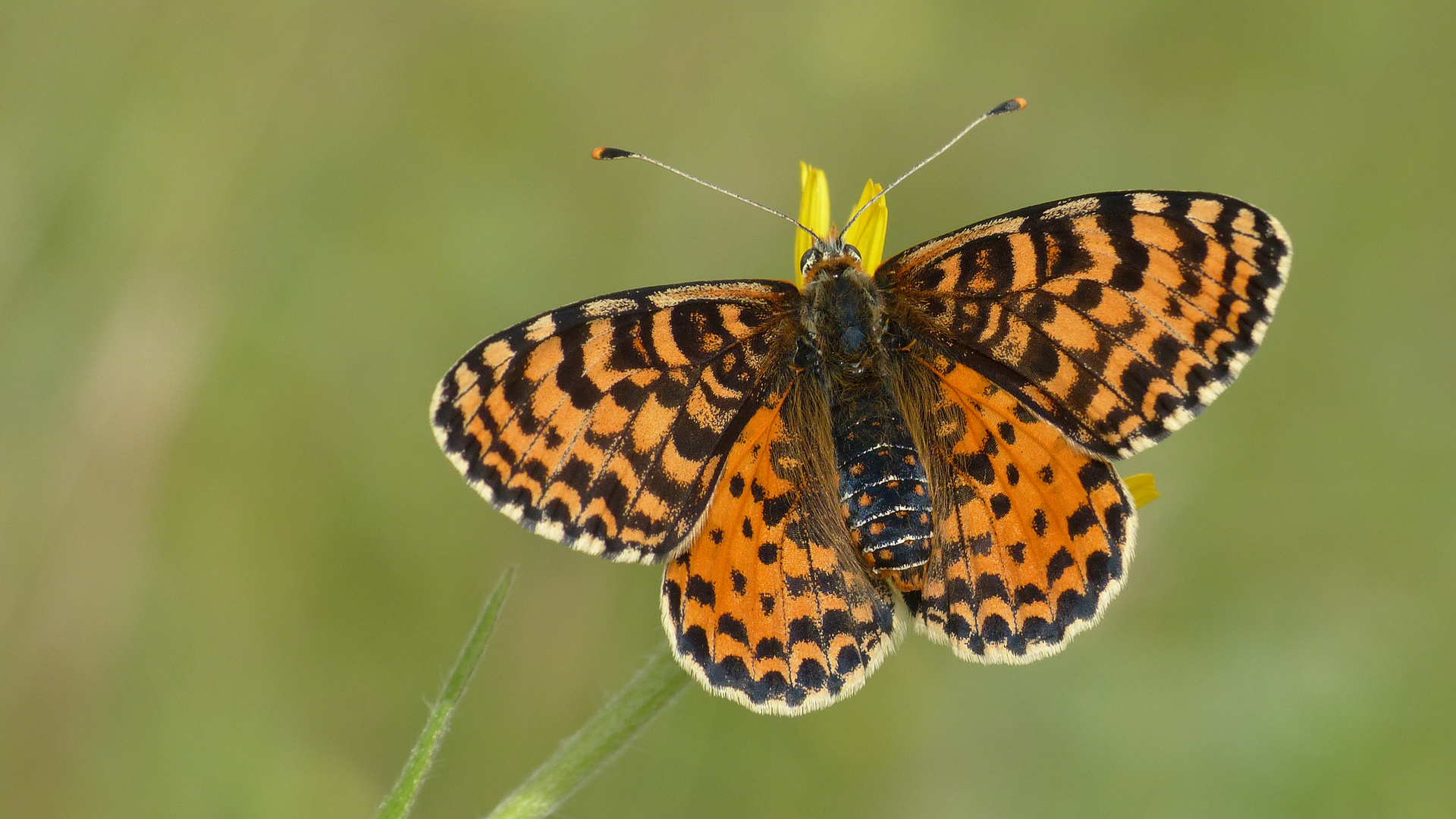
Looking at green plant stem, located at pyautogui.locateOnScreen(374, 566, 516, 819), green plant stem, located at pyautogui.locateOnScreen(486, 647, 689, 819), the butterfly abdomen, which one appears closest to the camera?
Answer: green plant stem, located at pyautogui.locateOnScreen(374, 566, 516, 819)

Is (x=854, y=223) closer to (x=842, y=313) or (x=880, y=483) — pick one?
(x=842, y=313)

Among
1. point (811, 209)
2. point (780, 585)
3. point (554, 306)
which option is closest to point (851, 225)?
point (811, 209)

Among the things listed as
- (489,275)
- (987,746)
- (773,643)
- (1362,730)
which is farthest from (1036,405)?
(489,275)

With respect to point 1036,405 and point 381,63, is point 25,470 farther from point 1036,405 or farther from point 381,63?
point 1036,405

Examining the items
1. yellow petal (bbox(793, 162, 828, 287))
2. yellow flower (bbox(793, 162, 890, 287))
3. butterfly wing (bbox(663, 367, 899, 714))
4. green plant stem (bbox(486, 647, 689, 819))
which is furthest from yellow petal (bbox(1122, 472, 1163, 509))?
green plant stem (bbox(486, 647, 689, 819))

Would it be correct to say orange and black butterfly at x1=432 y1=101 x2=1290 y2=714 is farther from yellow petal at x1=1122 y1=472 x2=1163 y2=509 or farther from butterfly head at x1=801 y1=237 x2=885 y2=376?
yellow petal at x1=1122 y1=472 x2=1163 y2=509
